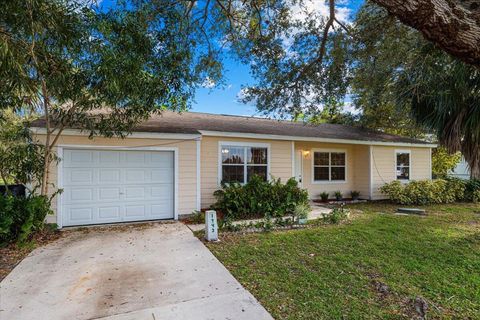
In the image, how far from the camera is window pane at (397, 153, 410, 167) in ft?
42.6

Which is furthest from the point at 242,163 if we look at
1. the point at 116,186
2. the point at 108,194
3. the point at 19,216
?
the point at 19,216

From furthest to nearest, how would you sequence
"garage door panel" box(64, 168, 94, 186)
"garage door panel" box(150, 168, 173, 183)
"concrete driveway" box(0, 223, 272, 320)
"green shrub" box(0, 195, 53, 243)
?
"garage door panel" box(150, 168, 173, 183) < "garage door panel" box(64, 168, 94, 186) < "green shrub" box(0, 195, 53, 243) < "concrete driveway" box(0, 223, 272, 320)

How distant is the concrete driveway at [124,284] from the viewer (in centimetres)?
317

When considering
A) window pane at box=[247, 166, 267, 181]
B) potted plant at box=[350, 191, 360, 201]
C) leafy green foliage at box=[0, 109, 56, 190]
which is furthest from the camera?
potted plant at box=[350, 191, 360, 201]

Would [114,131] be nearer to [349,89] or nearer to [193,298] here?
[193,298]

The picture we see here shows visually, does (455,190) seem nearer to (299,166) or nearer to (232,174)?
(299,166)

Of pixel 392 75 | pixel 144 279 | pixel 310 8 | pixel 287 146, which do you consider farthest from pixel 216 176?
pixel 392 75

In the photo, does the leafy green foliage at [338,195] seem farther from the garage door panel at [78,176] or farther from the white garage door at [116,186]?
the garage door panel at [78,176]

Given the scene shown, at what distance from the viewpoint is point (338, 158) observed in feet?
41.7

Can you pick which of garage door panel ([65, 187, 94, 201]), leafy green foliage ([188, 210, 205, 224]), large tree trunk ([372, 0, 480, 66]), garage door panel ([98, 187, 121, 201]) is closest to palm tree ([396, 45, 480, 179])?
large tree trunk ([372, 0, 480, 66])

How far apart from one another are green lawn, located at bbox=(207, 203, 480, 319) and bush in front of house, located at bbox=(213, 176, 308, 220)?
5.36 feet

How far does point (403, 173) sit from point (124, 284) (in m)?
13.2

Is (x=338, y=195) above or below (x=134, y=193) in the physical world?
below

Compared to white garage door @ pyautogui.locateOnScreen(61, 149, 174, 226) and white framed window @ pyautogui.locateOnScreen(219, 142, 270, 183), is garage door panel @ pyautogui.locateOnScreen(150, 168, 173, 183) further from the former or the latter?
white framed window @ pyautogui.locateOnScreen(219, 142, 270, 183)
